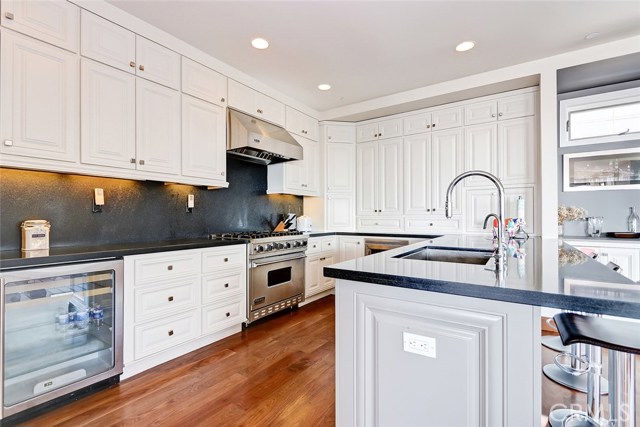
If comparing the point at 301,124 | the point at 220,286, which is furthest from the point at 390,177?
the point at 220,286

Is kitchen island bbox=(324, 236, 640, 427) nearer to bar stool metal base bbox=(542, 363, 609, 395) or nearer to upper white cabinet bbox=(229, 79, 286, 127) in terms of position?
bar stool metal base bbox=(542, 363, 609, 395)

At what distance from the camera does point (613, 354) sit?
4.19 feet

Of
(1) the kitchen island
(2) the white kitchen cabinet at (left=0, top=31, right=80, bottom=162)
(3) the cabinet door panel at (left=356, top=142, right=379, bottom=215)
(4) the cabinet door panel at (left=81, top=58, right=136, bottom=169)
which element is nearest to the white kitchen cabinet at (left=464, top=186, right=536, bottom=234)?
(3) the cabinet door panel at (left=356, top=142, right=379, bottom=215)

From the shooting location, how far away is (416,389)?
1.02 metres

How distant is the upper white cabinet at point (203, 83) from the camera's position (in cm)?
262

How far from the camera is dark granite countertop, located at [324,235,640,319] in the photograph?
0.74 metres

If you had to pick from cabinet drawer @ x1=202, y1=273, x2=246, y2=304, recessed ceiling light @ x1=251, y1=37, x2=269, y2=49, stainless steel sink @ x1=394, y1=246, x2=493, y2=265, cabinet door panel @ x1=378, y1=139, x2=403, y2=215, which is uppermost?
recessed ceiling light @ x1=251, y1=37, x2=269, y2=49

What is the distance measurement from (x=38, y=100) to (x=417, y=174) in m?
3.72

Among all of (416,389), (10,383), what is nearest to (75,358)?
(10,383)

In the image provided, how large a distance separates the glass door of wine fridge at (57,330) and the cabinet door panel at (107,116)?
79 centimetres

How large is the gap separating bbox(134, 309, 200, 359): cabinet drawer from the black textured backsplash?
2.61 feet

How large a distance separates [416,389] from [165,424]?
140 cm

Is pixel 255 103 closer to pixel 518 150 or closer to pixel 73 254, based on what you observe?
pixel 73 254

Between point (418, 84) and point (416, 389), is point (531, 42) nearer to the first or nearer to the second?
point (418, 84)
